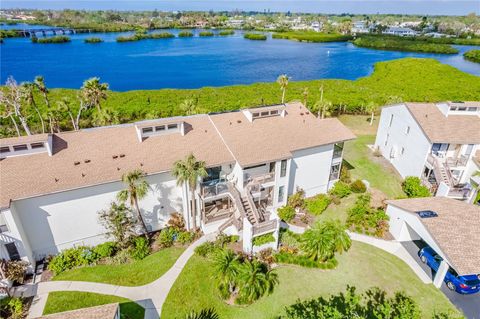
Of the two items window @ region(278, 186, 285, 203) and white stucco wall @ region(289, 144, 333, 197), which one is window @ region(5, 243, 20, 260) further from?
white stucco wall @ region(289, 144, 333, 197)

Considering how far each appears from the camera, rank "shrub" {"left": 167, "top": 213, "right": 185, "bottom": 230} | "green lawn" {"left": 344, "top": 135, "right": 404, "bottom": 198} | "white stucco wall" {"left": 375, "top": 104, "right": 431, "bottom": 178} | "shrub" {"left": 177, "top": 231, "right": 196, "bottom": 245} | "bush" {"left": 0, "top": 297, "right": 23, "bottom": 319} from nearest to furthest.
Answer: "bush" {"left": 0, "top": 297, "right": 23, "bottom": 319} → "shrub" {"left": 177, "top": 231, "right": 196, "bottom": 245} → "shrub" {"left": 167, "top": 213, "right": 185, "bottom": 230} → "white stucco wall" {"left": 375, "top": 104, "right": 431, "bottom": 178} → "green lawn" {"left": 344, "top": 135, "right": 404, "bottom": 198}

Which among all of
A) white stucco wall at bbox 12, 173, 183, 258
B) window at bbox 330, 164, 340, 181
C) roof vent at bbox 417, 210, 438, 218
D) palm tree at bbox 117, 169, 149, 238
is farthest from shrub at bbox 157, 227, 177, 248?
roof vent at bbox 417, 210, 438, 218

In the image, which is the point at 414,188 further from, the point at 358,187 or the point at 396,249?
the point at 396,249

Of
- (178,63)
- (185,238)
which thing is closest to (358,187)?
(185,238)

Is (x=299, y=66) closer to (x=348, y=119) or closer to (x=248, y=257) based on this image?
(x=348, y=119)

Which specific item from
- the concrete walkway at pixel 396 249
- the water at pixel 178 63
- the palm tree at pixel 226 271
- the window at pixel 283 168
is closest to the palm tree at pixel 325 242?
the concrete walkway at pixel 396 249
